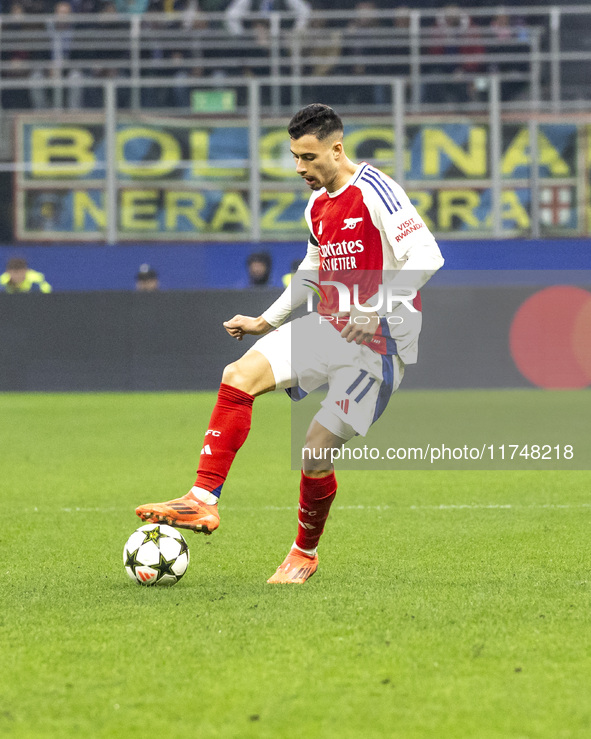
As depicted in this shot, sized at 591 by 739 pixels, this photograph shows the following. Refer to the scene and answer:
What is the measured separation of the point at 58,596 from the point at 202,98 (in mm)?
11875

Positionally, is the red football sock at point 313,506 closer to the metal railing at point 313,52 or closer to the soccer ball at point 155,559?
the soccer ball at point 155,559

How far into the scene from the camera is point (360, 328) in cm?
409

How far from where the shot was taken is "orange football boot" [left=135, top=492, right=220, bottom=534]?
12.9 feet

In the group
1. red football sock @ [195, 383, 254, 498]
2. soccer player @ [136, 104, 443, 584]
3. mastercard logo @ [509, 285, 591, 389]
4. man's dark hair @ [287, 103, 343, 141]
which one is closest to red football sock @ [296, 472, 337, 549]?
soccer player @ [136, 104, 443, 584]

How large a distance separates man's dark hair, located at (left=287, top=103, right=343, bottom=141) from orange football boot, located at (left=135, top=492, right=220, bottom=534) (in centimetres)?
145

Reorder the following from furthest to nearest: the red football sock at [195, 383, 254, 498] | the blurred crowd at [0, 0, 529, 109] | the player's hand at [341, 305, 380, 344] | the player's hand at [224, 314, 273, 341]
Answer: the blurred crowd at [0, 0, 529, 109]
the player's hand at [224, 314, 273, 341]
the red football sock at [195, 383, 254, 498]
the player's hand at [341, 305, 380, 344]

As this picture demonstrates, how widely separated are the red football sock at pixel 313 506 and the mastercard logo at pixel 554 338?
31.1ft

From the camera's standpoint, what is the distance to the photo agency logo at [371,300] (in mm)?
4363

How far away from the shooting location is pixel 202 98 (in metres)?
15.2

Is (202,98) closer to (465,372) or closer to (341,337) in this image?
(465,372)

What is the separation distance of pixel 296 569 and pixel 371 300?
42.6 inches

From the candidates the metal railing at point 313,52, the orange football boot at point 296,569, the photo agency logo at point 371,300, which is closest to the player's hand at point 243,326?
the photo agency logo at point 371,300

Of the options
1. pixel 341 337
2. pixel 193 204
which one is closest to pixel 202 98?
pixel 193 204

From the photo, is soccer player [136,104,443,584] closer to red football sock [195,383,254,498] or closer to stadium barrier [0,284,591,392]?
red football sock [195,383,254,498]
